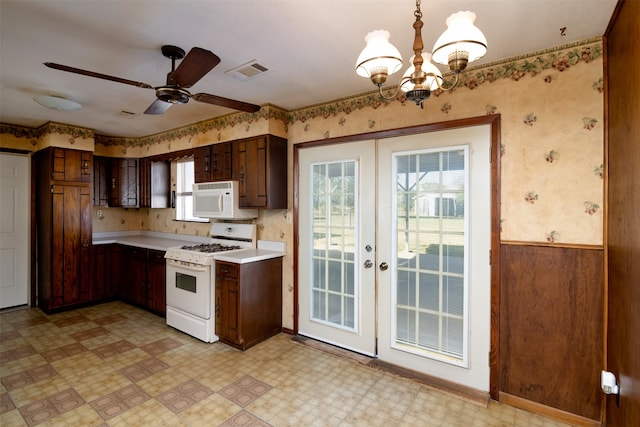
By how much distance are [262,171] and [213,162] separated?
846 mm

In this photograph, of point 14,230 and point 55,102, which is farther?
point 14,230

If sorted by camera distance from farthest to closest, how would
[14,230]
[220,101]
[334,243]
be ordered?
[14,230], [334,243], [220,101]

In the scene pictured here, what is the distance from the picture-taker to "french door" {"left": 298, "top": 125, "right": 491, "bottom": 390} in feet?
8.00

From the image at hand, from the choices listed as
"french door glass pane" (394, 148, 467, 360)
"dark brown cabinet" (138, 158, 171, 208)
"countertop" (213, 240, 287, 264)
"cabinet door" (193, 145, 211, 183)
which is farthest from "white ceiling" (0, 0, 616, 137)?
"dark brown cabinet" (138, 158, 171, 208)

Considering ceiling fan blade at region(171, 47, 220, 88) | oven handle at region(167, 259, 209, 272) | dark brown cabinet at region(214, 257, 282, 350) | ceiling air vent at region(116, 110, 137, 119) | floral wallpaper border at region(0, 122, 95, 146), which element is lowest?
dark brown cabinet at region(214, 257, 282, 350)

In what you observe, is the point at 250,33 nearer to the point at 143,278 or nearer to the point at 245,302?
the point at 245,302

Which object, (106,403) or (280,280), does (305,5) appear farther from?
(106,403)

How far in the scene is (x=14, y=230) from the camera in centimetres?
435

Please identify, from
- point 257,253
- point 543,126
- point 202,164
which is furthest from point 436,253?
point 202,164

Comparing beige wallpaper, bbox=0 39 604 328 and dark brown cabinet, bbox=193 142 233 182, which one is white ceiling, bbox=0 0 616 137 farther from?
dark brown cabinet, bbox=193 142 233 182

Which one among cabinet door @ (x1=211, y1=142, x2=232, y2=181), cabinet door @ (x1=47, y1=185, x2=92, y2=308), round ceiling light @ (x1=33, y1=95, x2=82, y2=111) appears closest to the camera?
round ceiling light @ (x1=33, y1=95, x2=82, y2=111)

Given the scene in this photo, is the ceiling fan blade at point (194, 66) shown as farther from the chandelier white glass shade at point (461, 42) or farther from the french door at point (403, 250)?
the french door at point (403, 250)

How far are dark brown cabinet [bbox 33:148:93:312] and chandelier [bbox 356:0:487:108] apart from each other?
4.51 m

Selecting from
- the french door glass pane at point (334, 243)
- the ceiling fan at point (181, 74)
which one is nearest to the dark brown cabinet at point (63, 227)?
the ceiling fan at point (181, 74)
